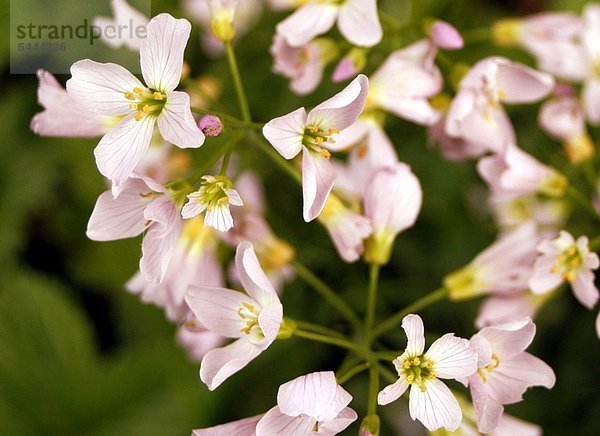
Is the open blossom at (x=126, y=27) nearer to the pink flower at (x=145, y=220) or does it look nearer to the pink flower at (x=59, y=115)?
the pink flower at (x=59, y=115)

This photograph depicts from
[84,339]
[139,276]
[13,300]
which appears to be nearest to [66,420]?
[84,339]

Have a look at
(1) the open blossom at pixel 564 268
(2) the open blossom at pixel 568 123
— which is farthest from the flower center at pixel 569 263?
(2) the open blossom at pixel 568 123

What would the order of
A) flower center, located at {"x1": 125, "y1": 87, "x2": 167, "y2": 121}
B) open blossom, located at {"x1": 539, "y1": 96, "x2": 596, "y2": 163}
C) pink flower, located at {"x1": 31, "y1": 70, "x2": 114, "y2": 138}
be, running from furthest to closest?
open blossom, located at {"x1": 539, "y1": 96, "x2": 596, "y2": 163} → pink flower, located at {"x1": 31, "y1": 70, "x2": 114, "y2": 138} → flower center, located at {"x1": 125, "y1": 87, "x2": 167, "y2": 121}

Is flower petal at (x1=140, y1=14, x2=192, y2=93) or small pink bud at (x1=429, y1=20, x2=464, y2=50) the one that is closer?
flower petal at (x1=140, y1=14, x2=192, y2=93)

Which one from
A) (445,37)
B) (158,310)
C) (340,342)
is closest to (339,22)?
(445,37)

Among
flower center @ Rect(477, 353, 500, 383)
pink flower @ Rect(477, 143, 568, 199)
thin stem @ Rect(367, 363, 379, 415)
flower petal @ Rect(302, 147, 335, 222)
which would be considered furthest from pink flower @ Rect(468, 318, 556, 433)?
pink flower @ Rect(477, 143, 568, 199)

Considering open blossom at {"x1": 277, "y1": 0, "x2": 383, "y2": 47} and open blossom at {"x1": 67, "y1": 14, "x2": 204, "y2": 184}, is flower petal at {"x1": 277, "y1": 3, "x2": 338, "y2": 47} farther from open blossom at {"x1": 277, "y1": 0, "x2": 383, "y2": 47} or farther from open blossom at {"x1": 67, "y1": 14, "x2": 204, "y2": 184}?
open blossom at {"x1": 67, "y1": 14, "x2": 204, "y2": 184}

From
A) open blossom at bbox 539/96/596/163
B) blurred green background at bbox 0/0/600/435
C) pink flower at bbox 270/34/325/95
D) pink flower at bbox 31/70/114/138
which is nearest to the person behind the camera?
pink flower at bbox 31/70/114/138
